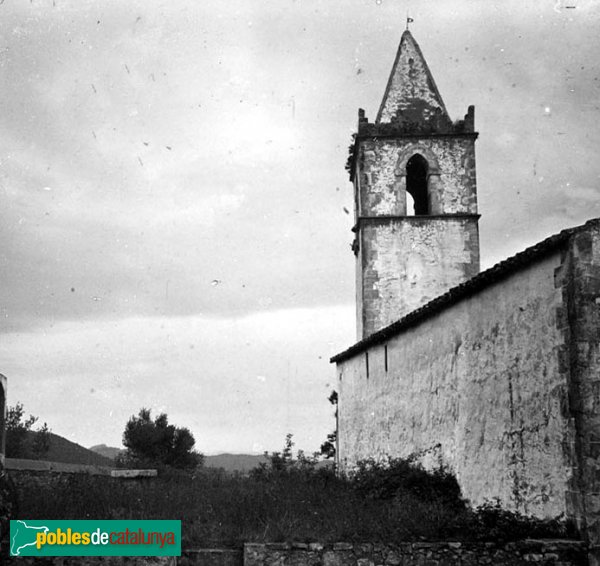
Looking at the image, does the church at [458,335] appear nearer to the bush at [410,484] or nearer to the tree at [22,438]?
the bush at [410,484]

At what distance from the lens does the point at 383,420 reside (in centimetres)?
1695

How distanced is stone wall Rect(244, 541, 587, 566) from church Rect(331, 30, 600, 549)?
0.68 metres

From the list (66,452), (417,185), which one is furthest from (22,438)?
(417,185)

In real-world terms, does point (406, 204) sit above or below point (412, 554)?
above

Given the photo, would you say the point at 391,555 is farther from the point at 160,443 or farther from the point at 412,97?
the point at 160,443

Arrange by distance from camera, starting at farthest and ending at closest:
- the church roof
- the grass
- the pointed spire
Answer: the pointed spire → the church roof → the grass

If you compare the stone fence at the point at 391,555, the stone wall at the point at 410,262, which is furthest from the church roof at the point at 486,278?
the stone wall at the point at 410,262

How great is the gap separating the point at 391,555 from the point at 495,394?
3.58 metres

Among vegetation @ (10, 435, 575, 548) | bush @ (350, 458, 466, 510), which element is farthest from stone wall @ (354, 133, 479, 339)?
vegetation @ (10, 435, 575, 548)

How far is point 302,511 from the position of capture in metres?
9.76

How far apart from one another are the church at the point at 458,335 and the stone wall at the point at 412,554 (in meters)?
0.68

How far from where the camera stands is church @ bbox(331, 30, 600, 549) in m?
8.37

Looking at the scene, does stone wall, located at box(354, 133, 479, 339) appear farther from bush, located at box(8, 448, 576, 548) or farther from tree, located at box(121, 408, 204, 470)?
tree, located at box(121, 408, 204, 470)

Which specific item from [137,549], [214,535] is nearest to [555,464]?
[214,535]
